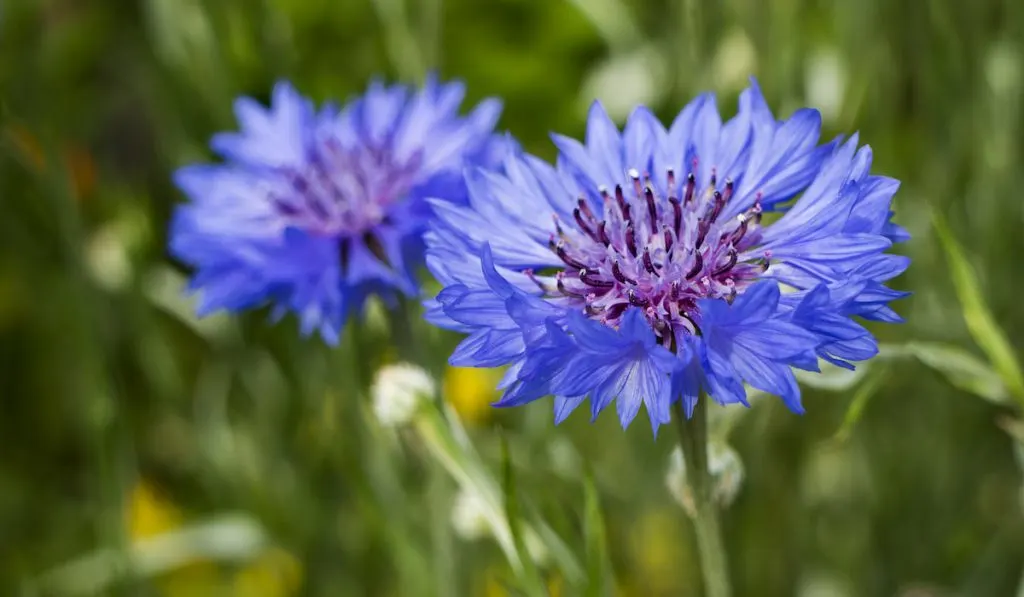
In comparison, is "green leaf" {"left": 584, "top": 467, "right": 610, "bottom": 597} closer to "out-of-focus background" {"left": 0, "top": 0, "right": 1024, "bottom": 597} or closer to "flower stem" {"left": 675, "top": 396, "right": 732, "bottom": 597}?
"flower stem" {"left": 675, "top": 396, "right": 732, "bottom": 597}

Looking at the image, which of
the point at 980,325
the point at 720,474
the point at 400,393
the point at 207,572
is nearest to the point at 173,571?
the point at 207,572

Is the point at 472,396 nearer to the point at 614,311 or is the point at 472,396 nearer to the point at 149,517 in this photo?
the point at 149,517

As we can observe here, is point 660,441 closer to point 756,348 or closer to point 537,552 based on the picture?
point 537,552

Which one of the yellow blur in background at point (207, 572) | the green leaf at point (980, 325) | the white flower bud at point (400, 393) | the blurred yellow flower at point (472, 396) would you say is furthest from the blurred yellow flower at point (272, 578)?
the green leaf at point (980, 325)

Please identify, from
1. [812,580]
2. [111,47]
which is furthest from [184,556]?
[111,47]

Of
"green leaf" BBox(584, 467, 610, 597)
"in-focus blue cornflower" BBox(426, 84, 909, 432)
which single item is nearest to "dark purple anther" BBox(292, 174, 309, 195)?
"in-focus blue cornflower" BBox(426, 84, 909, 432)

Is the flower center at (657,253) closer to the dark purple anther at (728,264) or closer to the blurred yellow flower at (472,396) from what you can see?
the dark purple anther at (728,264)
